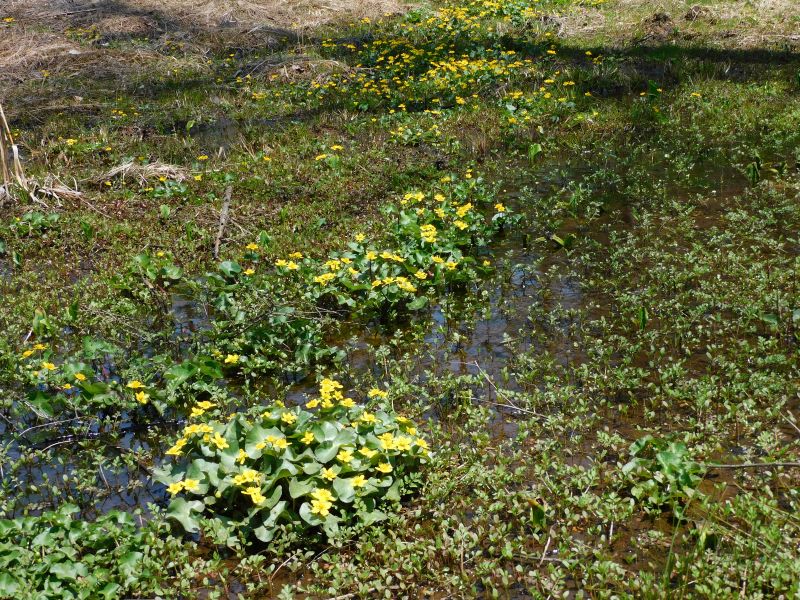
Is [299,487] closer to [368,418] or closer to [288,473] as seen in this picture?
[288,473]

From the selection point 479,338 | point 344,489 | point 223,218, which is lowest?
point 479,338

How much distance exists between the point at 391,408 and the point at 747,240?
4.16 metres

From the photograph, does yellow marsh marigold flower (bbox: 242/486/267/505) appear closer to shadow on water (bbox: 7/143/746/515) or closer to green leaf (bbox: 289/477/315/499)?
green leaf (bbox: 289/477/315/499)

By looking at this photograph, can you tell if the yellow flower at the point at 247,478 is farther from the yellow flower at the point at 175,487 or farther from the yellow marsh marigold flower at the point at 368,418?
the yellow marsh marigold flower at the point at 368,418

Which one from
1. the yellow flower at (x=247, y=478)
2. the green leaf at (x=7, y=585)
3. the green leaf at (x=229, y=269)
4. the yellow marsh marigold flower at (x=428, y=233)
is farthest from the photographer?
the yellow marsh marigold flower at (x=428, y=233)

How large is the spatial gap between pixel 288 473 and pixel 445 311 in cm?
255

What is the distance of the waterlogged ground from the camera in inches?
156

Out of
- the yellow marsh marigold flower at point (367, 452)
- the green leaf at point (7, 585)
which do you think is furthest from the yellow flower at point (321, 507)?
the green leaf at point (7, 585)

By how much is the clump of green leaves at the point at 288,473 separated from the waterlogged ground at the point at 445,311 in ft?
0.36

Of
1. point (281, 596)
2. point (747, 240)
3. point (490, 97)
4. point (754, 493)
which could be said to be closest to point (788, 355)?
point (754, 493)

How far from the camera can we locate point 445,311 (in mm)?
6387

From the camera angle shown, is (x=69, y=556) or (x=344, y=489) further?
(x=344, y=489)

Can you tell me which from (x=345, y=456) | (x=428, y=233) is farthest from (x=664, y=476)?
(x=428, y=233)

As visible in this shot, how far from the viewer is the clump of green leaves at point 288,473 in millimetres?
4098
